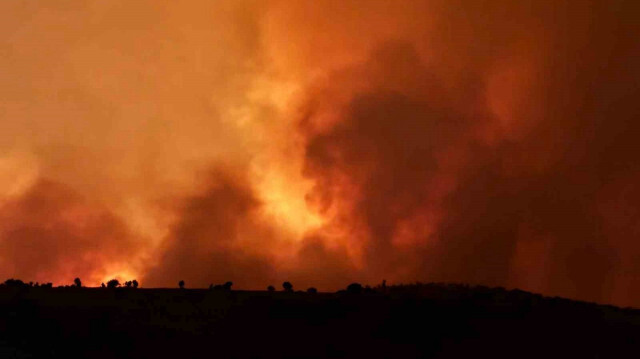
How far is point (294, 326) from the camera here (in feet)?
161

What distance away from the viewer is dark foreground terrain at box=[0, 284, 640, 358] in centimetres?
4514

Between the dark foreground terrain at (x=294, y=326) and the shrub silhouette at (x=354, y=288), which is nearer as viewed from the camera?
the dark foreground terrain at (x=294, y=326)

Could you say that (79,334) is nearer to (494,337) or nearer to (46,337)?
(46,337)

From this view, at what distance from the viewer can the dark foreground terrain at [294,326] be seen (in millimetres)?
45138

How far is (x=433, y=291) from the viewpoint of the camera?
59906 mm

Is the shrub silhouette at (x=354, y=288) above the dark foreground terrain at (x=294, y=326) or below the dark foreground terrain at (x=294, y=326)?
above

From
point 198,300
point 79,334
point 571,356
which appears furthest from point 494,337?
point 79,334

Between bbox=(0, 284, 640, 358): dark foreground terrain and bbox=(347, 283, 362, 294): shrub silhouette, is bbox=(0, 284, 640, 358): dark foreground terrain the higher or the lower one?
the lower one

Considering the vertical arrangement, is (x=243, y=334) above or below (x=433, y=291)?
below

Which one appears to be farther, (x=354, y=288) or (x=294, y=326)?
(x=354, y=288)

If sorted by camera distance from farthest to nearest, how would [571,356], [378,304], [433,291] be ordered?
[433,291] → [378,304] → [571,356]

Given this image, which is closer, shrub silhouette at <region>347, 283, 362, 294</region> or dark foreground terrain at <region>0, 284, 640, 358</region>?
dark foreground terrain at <region>0, 284, 640, 358</region>

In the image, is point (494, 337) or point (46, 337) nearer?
point (46, 337)

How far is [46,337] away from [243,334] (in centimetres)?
1084
